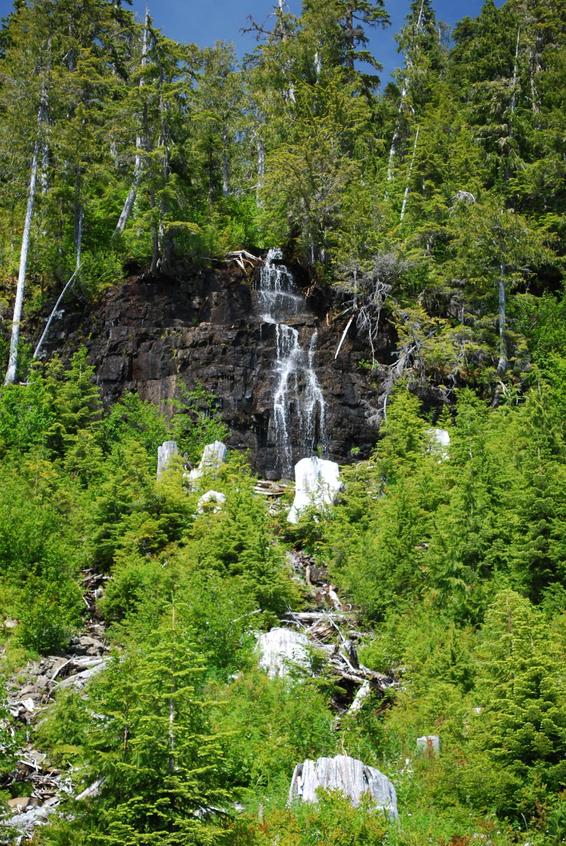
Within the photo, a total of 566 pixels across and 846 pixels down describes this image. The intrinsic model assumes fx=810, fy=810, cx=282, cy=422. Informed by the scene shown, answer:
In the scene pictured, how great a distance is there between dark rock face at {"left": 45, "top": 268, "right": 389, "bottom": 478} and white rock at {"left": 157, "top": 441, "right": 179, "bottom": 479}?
10.2ft

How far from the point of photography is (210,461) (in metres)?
20.4

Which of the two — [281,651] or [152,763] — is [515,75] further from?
[152,763]

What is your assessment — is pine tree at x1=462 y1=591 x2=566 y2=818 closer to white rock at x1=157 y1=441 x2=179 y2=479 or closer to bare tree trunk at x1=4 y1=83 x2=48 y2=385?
white rock at x1=157 y1=441 x2=179 y2=479

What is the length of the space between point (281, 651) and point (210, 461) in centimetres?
828

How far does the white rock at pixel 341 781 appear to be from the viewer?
8.41m

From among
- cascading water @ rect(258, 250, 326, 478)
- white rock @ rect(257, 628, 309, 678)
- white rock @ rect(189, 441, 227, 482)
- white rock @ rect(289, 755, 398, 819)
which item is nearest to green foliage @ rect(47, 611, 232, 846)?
white rock @ rect(289, 755, 398, 819)

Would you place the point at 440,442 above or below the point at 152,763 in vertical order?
above

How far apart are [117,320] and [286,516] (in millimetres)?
10704

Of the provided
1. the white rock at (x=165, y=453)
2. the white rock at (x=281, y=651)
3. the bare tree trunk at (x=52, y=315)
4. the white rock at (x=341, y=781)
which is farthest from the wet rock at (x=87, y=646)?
the bare tree trunk at (x=52, y=315)

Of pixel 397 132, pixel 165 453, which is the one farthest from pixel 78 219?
pixel 397 132

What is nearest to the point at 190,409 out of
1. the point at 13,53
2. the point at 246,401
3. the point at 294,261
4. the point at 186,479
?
the point at 246,401

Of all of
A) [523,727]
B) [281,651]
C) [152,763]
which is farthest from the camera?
[281,651]

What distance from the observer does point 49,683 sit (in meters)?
12.0

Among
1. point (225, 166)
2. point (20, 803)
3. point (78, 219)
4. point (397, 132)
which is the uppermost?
point (397, 132)
